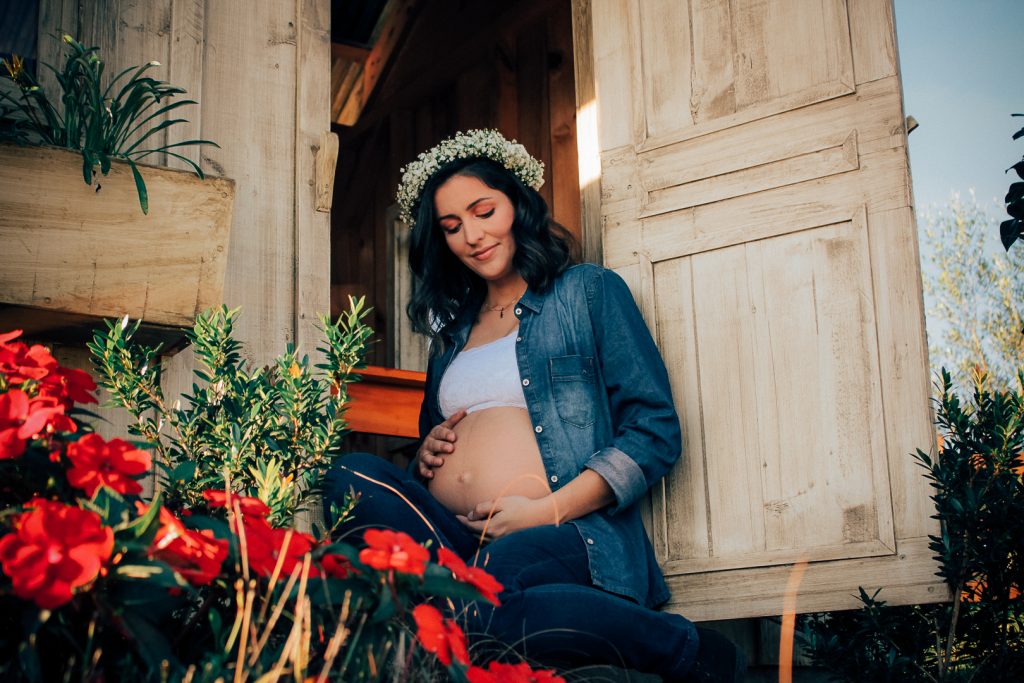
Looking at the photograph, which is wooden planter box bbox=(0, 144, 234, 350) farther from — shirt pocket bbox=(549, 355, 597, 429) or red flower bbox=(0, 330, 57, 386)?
shirt pocket bbox=(549, 355, 597, 429)

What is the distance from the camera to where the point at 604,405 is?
2.60m

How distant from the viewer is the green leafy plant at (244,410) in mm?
1772

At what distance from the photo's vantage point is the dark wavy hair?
2811 mm

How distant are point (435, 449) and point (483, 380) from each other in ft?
0.72

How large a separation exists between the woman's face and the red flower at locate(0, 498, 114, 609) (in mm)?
1719

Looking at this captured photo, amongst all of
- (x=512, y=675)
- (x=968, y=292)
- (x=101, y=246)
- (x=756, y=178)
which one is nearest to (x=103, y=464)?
(x=512, y=675)

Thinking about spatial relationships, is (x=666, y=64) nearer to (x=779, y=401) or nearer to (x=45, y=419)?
(x=779, y=401)

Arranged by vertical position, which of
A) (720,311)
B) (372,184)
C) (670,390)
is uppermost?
(372,184)

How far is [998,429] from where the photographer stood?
221 cm

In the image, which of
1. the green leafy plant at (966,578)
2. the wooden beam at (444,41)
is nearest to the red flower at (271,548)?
the green leafy plant at (966,578)

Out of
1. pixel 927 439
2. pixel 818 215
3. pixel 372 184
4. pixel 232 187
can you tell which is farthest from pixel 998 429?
pixel 372 184

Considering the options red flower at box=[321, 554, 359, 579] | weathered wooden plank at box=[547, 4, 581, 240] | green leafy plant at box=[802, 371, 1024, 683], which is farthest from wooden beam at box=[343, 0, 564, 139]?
red flower at box=[321, 554, 359, 579]

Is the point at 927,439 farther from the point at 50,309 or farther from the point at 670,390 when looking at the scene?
the point at 50,309

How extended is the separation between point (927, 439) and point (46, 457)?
1.79 m
